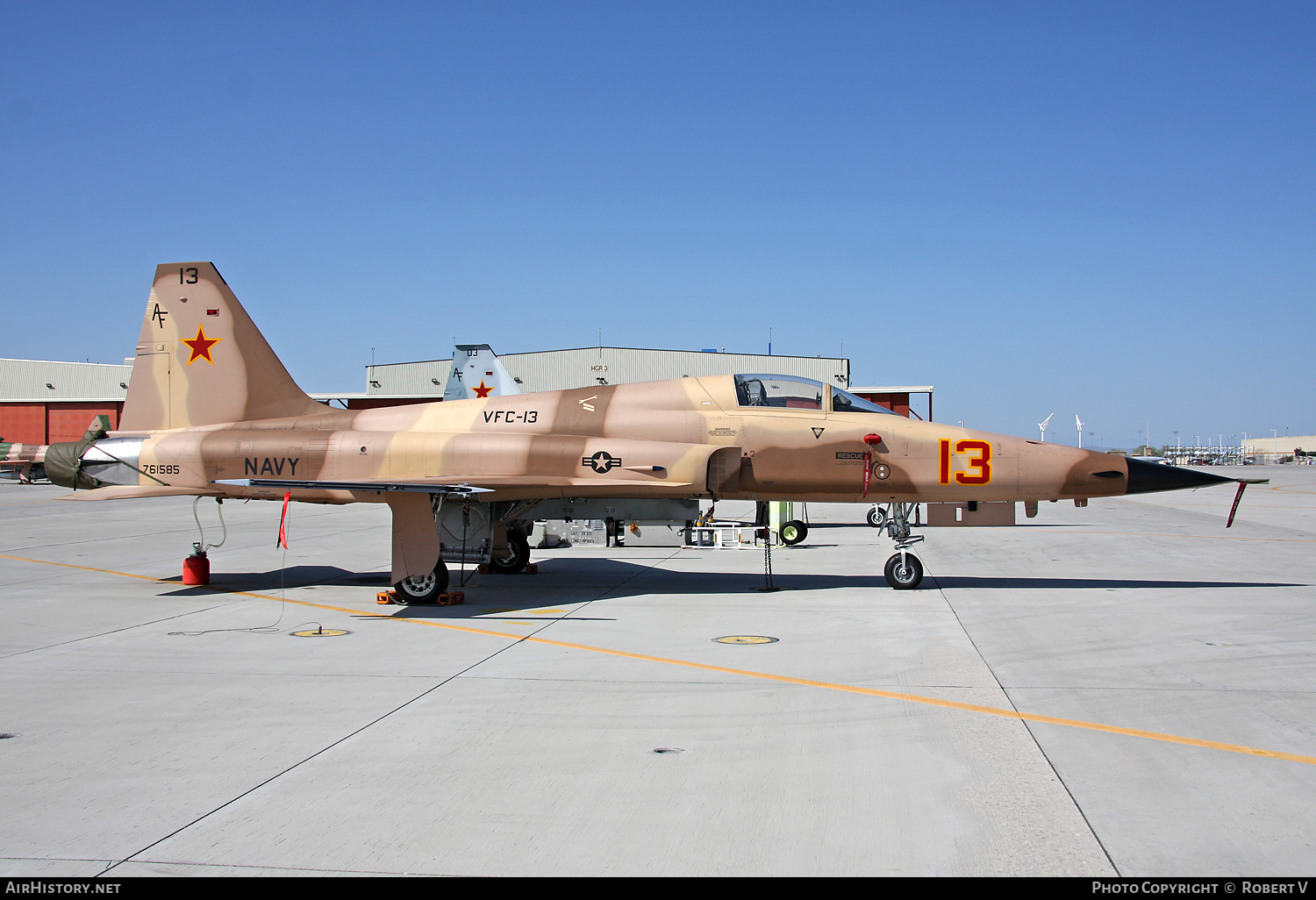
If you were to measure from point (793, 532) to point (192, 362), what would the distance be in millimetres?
11162

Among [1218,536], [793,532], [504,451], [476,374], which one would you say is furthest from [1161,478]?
[476,374]

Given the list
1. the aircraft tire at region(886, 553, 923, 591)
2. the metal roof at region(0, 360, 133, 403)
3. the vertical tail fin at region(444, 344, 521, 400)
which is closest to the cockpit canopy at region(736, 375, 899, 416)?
the aircraft tire at region(886, 553, 923, 591)

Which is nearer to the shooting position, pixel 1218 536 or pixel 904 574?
pixel 904 574

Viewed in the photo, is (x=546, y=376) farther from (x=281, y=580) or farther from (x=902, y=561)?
(x=902, y=561)

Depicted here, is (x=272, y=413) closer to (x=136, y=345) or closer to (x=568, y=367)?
(x=136, y=345)

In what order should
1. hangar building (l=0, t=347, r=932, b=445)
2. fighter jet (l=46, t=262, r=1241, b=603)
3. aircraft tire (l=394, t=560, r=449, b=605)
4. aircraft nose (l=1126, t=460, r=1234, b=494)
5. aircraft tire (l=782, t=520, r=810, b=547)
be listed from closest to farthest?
aircraft tire (l=394, t=560, r=449, b=605)
aircraft nose (l=1126, t=460, r=1234, b=494)
fighter jet (l=46, t=262, r=1241, b=603)
aircraft tire (l=782, t=520, r=810, b=547)
hangar building (l=0, t=347, r=932, b=445)

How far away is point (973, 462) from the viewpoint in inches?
436

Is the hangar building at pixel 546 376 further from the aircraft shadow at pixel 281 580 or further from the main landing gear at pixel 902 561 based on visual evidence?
the main landing gear at pixel 902 561

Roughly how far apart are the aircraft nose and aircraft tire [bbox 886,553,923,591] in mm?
2805

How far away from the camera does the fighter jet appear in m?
10.9

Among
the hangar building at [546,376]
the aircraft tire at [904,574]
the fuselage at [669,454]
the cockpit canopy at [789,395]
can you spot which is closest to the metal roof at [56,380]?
the hangar building at [546,376]

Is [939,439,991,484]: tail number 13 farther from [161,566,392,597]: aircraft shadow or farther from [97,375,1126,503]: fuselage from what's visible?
[161,566,392,597]: aircraft shadow

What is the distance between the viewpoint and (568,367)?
5331 cm
